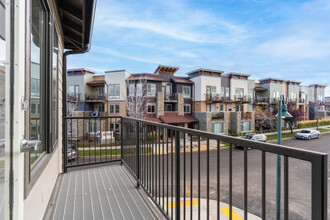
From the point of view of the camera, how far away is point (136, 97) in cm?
1435

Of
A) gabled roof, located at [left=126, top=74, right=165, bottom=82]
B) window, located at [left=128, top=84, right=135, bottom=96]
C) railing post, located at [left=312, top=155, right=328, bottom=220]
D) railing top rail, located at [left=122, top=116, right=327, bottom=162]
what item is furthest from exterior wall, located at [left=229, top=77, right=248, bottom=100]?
railing post, located at [left=312, top=155, right=328, bottom=220]

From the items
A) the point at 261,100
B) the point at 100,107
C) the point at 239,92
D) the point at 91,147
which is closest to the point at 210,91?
the point at 239,92


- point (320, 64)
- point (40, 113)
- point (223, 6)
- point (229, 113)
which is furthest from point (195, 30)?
point (320, 64)

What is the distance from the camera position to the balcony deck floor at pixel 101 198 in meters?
1.81

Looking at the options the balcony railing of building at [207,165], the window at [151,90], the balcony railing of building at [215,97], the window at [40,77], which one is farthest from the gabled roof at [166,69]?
the window at [40,77]

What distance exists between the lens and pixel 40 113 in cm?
175

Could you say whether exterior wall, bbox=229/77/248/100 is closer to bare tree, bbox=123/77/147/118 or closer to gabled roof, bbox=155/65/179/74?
gabled roof, bbox=155/65/179/74

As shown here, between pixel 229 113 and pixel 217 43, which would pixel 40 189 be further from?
pixel 217 43

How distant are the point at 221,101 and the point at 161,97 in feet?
21.9

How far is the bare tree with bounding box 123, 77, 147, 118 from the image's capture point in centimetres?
1412

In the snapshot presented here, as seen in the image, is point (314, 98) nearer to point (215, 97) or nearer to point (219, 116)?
point (219, 116)

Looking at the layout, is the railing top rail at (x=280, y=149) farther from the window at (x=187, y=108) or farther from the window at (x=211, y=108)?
the window at (x=211, y=108)

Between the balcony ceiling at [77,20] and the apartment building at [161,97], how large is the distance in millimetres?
10094

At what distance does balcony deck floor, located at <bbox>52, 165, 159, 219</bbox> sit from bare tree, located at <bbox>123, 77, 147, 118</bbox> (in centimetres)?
1106
